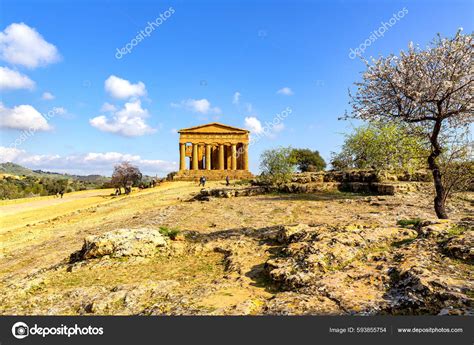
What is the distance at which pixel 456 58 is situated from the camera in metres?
11.2

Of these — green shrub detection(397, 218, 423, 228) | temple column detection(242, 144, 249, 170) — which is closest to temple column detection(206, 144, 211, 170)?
temple column detection(242, 144, 249, 170)

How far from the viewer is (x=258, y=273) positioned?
7711 millimetres

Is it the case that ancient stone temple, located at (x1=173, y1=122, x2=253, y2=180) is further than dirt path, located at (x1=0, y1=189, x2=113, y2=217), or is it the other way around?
ancient stone temple, located at (x1=173, y1=122, x2=253, y2=180)

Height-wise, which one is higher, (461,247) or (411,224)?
(411,224)

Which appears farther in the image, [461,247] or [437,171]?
[437,171]

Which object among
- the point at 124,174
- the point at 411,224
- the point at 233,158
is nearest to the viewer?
the point at 411,224

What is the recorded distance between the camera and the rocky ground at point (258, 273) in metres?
5.32

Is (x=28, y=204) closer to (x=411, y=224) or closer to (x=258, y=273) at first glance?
(x=258, y=273)

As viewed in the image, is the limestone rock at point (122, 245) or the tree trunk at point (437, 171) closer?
the limestone rock at point (122, 245)

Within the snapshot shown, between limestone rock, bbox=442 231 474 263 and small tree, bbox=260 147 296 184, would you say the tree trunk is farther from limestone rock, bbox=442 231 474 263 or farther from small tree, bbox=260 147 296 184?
small tree, bbox=260 147 296 184

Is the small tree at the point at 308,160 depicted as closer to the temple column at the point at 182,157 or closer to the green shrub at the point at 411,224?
the temple column at the point at 182,157

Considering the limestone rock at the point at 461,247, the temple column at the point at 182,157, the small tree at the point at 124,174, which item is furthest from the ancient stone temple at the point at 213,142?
the limestone rock at the point at 461,247

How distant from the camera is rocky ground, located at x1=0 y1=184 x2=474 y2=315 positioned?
532 centimetres

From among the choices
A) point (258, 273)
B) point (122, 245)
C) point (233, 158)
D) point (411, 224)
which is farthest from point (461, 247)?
point (233, 158)
